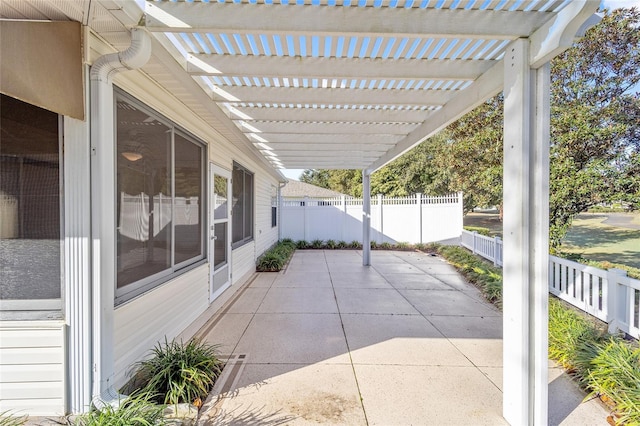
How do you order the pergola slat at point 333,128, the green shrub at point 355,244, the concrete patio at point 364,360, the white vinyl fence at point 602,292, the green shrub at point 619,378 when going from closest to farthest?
the green shrub at point 619,378, the concrete patio at point 364,360, the white vinyl fence at point 602,292, the pergola slat at point 333,128, the green shrub at point 355,244

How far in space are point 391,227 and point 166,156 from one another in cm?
1028

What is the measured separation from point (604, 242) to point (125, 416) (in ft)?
68.3

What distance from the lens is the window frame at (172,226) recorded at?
8.15 feet

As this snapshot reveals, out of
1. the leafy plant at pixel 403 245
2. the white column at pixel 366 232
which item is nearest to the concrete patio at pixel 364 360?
the white column at pixel 366 232

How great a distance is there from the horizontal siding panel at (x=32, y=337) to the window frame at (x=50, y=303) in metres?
0.09

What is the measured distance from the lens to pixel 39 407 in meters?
2.07

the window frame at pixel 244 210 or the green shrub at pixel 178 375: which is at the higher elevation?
the window frame at pixel 244 210

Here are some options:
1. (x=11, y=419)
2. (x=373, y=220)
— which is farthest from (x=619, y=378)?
(x=373, y=220)

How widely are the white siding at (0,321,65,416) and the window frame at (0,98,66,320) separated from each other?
5cm

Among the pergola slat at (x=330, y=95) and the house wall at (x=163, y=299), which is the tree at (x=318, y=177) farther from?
the pergola slat at (x=330, y=95)

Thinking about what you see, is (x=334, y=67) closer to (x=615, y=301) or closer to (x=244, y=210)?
(x=615, y=301)

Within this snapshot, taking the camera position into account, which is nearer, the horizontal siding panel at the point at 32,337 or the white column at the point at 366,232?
the horizontal siding panel at the point at 32,337

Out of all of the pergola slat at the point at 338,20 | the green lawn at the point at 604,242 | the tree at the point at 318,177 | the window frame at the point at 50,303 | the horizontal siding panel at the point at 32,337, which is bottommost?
the green lawn at the point at 604,242

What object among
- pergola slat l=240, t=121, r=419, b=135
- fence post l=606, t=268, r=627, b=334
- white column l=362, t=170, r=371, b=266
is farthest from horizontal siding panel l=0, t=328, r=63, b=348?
white column l=362, t=170, r=371, b=266
